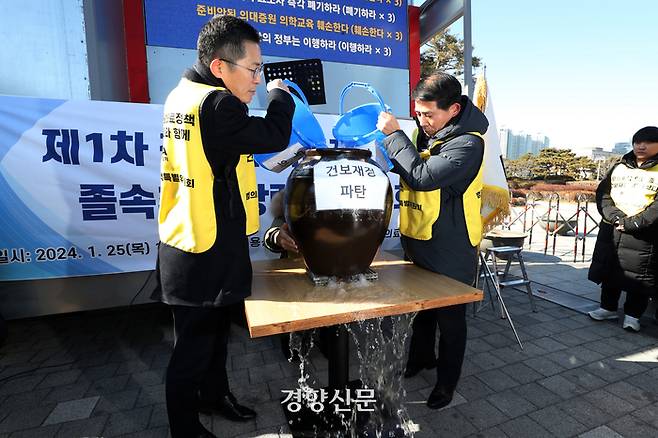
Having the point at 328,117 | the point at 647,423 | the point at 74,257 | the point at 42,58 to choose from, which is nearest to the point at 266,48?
the point at 328,117

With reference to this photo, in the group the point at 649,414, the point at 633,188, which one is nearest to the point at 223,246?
the point at 649,414

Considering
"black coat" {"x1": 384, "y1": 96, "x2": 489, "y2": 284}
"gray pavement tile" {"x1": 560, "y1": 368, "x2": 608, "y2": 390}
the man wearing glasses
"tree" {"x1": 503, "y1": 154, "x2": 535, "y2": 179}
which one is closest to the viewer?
the man wearing glasses

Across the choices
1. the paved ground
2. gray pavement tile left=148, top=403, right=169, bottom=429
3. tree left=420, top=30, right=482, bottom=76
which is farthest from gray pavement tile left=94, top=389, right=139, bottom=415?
tree left=420, top=30, right=482, bottom=76

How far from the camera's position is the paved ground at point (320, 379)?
1899 mm

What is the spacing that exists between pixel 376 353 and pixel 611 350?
1.69m

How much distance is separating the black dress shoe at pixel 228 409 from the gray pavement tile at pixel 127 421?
0.31 metres

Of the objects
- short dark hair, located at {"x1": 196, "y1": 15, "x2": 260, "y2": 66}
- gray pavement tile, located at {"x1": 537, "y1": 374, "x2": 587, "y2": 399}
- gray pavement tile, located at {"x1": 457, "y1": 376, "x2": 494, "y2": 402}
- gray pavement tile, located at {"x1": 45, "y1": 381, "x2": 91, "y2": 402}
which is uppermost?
short dark hair, located at {"x1": 196, "y1": 15, "x2": 260, "y2": 66}

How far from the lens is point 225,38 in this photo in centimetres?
128

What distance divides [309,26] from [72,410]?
129 inches

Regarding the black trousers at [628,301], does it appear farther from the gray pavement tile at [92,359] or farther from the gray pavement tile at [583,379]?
the gray pavement tile at [92,359]

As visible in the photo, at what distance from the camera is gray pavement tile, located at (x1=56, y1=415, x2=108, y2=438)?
6.15 feet

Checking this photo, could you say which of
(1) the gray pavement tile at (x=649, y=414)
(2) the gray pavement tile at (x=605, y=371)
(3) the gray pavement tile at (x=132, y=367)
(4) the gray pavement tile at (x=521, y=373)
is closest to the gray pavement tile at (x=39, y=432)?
(3) the gray pavement tile at (x=132, y=367)

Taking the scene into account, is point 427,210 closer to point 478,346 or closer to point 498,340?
point 478,346

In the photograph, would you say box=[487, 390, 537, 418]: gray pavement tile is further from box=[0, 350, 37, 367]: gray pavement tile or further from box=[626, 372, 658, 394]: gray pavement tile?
box=[0, 350, 37, 367]: gray pavement tile
